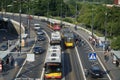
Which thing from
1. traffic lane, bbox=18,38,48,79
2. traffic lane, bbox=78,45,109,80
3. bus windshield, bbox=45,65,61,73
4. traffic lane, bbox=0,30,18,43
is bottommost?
traffic lane, bbox=0,30,18,43

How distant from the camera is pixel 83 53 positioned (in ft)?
243

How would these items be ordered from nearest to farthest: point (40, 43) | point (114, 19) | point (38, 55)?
point (38, 55) → point (40, 43) → point (114, 19)

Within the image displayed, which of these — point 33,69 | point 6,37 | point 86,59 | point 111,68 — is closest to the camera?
point 33,69

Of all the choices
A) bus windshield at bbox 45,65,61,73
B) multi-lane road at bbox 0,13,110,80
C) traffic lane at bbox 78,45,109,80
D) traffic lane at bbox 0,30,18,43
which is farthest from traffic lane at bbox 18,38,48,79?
traffic lane at bbox 0,30,18,43

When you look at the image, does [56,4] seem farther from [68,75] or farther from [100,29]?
[68,75]

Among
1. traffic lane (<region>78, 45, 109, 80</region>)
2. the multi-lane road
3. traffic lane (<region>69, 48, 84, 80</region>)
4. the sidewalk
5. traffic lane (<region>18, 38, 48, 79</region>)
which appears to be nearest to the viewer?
traffic lane (<region>18, 38, 48, 79</region>)

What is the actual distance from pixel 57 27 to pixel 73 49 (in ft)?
126

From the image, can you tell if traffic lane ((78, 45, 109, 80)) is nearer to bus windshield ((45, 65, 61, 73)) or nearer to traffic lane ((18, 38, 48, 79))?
bus windshield ((45, 65, 61, 73))

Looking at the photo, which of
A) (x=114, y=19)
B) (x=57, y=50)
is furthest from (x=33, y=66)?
(x=114, y=19)

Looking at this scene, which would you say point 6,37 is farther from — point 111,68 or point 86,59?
point 111,68

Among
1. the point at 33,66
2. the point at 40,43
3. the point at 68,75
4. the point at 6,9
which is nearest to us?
the point at 68,75

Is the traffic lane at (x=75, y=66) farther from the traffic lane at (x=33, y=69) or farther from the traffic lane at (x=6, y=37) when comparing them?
the traffic lane at (x=6, y=37)

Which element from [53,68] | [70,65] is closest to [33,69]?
[70,65]

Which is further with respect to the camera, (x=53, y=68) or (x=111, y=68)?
(x=111, y=68)
